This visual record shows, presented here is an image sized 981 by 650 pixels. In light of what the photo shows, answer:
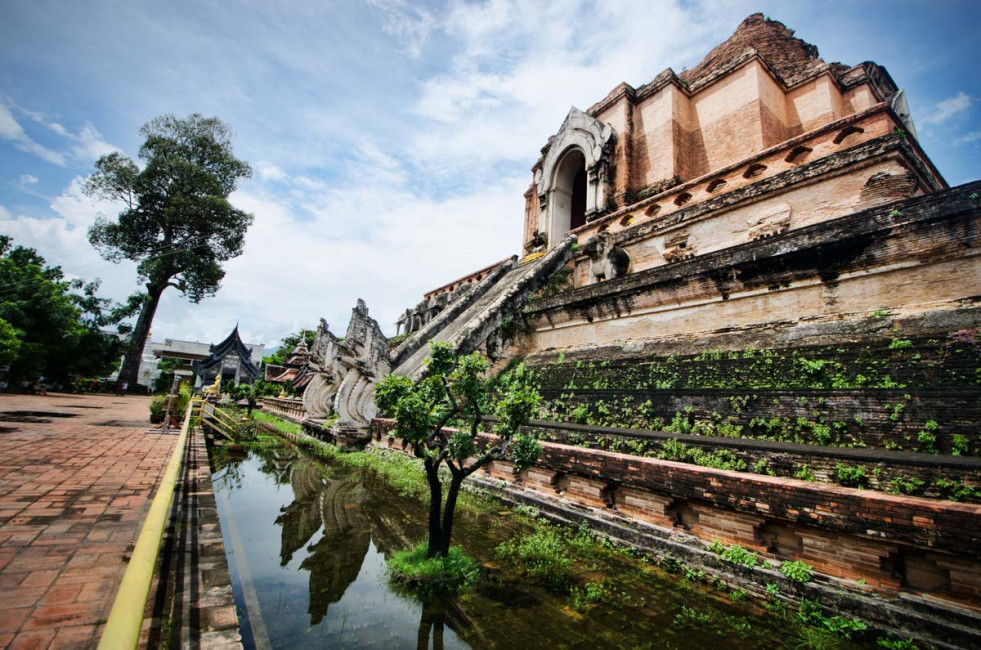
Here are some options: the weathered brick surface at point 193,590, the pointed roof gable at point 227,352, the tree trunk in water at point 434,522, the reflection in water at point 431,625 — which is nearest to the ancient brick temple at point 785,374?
the tree trunk in water at point 434,522

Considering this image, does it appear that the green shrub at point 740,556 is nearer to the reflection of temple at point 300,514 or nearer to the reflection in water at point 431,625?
the reflection in water at point 431,625

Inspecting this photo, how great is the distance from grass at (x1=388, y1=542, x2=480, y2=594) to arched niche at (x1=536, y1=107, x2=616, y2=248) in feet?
36.5

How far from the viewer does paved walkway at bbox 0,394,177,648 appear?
2273 millimetres

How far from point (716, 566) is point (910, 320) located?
2.84m

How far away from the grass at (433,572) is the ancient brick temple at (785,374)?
4.38ft

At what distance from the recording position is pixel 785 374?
4.06 metres

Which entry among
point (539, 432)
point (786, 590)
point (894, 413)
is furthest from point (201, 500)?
point (894, 413)

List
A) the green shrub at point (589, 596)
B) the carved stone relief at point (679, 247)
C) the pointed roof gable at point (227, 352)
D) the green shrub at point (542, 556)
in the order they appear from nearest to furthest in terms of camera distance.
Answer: the green shrub at point (589, 596), the green shrub at point (542, 556), the carved stone relief at point (679, 247), the pointed roof gable at point (227, 352)

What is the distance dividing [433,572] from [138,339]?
30112mm

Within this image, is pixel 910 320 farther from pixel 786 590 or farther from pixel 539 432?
pixel 539 432

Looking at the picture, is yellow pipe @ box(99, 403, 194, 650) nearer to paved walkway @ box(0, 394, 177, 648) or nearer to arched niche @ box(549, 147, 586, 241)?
paved walkway @ box(0, 394, 177, 648)

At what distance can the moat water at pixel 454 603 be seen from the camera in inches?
99.3

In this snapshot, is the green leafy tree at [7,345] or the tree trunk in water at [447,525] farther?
the green leafy tree at [7,345]

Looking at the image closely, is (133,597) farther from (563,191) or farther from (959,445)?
(563,191)
